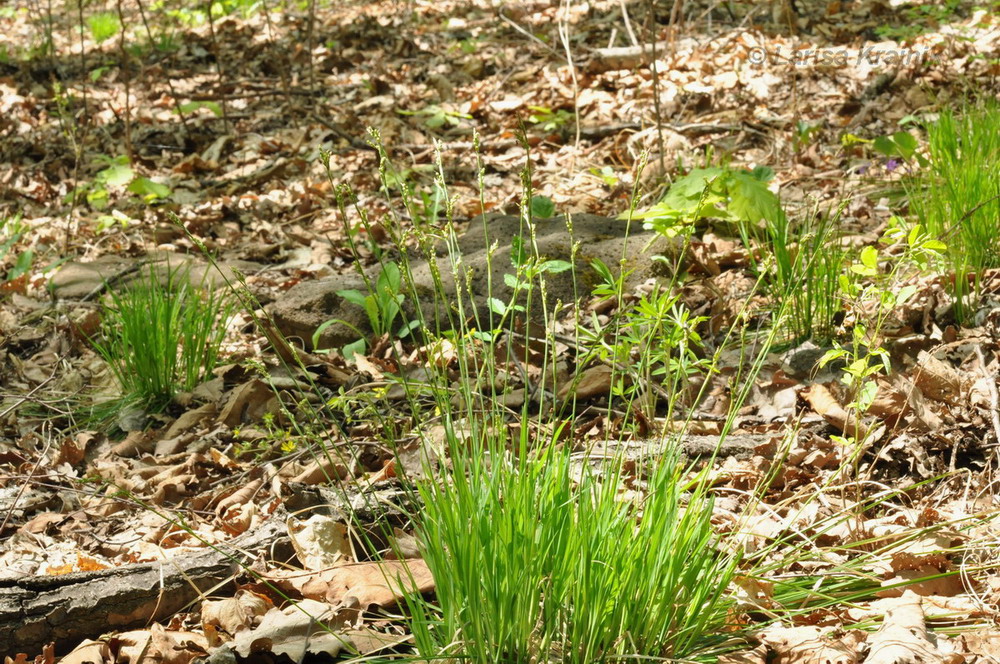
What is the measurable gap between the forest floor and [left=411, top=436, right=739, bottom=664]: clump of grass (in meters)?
0.17

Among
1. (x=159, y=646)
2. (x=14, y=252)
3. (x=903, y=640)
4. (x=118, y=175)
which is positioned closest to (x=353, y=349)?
(x=159, y=646)

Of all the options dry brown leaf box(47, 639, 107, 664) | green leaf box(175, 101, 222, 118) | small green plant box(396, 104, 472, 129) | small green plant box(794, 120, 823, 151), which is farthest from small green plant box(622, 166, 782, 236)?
green leaf box(175, 101, 222, 118)

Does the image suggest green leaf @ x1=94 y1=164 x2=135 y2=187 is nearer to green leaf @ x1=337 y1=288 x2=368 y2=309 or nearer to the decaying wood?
green leaf @ x1=337 y1=288 x2=368 y2=309

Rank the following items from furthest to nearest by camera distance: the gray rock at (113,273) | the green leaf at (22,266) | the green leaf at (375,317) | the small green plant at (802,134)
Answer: the small green plant at (802,134) → the green leaf at (22,266) → the gray rock at (113,273) → the green leaf at (375,317)

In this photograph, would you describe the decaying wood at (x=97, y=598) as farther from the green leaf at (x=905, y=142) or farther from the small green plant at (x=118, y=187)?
the small green plant at (x=118, y=187)

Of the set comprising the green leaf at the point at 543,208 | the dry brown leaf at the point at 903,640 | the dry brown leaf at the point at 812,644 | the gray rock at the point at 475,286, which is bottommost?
the dry brown leaf at the point at 812,644

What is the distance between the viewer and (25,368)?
3428 mm

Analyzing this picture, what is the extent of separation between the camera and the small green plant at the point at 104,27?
26.9 ft

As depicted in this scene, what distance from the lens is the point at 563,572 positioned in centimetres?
135

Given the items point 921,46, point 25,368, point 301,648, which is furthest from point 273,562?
point 921,46

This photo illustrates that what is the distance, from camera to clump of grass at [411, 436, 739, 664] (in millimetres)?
1312

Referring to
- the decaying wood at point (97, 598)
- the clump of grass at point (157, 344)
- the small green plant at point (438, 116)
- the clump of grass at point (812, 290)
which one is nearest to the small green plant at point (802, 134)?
the clump of grass at point (812, 290)

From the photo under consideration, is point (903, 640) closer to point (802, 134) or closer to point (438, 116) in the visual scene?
point (802, 134)

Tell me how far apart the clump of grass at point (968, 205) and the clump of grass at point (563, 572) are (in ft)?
5.27
